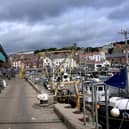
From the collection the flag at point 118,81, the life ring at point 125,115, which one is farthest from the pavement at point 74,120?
the flag at point 118,81

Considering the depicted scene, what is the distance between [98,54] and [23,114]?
134054 millimetres

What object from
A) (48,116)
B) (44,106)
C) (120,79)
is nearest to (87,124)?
(120,79)

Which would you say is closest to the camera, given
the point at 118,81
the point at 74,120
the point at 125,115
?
the point at 125,115

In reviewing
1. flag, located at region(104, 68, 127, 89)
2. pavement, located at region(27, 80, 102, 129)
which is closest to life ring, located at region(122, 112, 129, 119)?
flag, located at region(104, 68, 127, 89)

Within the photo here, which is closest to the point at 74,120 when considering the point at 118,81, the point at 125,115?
the point at 125,115

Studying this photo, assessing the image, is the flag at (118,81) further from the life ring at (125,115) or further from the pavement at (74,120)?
the pavement at (74,120)

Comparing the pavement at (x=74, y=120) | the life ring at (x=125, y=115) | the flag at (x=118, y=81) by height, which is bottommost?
the pavement at (x=74, y=120)

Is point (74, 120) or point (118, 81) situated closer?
point (118, 81)

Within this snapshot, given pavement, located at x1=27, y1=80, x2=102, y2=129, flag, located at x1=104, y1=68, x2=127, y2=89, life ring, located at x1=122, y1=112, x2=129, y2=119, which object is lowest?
pavement, located at x1=27, y1=80, x2=102, y2=129

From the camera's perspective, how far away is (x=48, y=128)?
18062mm

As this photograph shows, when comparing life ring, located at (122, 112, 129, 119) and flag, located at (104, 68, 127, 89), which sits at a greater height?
flag, located at (104, 68, 127, 89)

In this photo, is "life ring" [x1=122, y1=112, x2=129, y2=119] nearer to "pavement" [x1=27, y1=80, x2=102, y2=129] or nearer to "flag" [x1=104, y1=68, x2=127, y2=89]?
"flag" [x1=104, y1=68, x2=127, y2=89]

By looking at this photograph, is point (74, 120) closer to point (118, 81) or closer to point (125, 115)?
point (125, 115)

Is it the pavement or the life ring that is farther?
the life ring
